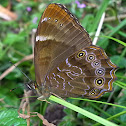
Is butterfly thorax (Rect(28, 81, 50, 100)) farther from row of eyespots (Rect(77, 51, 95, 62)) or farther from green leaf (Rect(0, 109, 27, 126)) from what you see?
row of eyespots (Rect(77, 51, 95, 62))

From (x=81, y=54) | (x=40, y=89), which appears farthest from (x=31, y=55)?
(x=81, y=54)

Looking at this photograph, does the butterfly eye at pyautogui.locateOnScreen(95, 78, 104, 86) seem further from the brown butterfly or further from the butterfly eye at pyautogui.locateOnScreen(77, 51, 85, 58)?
the butterfly eye at pyautogui.locateOnScreen(77, 51, 85, 58)

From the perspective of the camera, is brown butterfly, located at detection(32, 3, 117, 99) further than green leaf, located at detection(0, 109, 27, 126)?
Yes

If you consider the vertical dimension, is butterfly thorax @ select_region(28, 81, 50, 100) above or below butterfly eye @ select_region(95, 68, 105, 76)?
below

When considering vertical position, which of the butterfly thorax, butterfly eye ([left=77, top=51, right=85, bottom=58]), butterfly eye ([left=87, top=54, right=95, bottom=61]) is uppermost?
butterfly eye ([left=77, top=51, right=85, bottom=58])

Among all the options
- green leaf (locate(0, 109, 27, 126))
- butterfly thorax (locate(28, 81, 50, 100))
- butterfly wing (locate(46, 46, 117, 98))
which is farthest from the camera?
butterfly thorax (locate(28, 81, 50, 100))

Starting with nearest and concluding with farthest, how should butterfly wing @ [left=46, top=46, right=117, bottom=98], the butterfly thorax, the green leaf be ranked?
the green leaf < butterfly wing @ [left=46, top=46, right=117, bottom=98] < the butterfly thorax

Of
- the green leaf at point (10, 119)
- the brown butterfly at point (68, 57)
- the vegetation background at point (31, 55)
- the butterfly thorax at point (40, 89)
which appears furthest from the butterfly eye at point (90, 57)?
the green leaf at point (10, 119)

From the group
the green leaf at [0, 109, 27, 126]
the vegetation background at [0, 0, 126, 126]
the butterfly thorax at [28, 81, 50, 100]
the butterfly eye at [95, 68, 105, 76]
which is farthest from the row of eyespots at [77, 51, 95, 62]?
the green leaf at [0, 109, 27, 126]

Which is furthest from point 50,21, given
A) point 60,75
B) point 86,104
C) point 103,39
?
point 86,104
